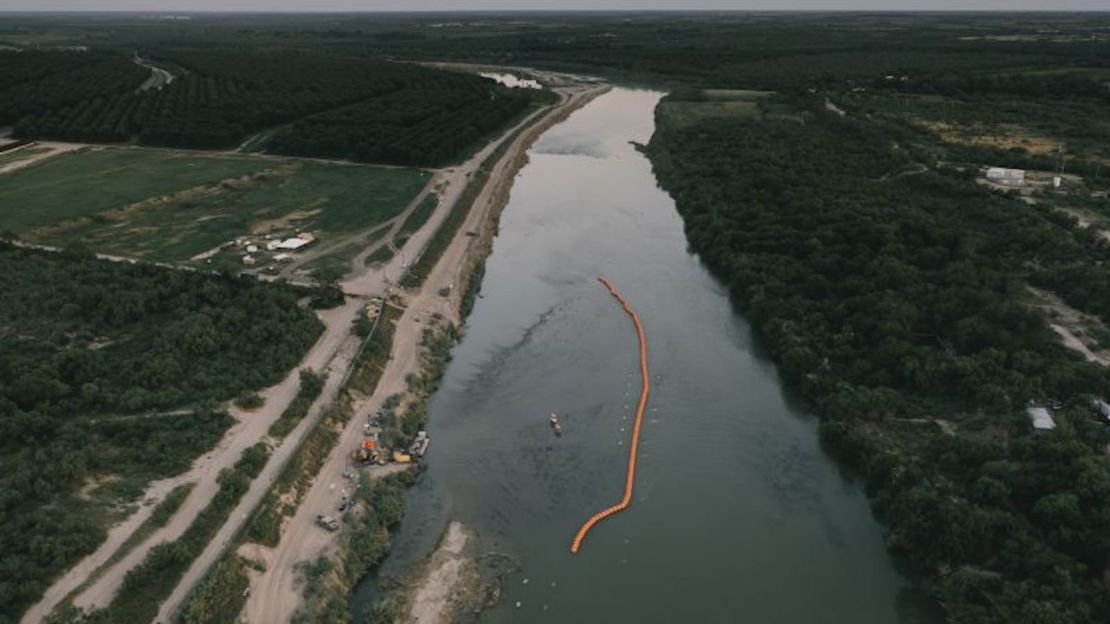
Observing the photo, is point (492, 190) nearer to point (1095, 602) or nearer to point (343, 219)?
point (343, 219)

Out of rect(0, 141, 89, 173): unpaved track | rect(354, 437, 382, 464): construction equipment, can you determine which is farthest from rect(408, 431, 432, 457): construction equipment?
rect(0, 141, 89, 173): unpaved track

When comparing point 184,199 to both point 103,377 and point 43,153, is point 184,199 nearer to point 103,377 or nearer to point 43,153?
point 43,153

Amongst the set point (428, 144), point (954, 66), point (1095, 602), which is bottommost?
point (1095, 602)

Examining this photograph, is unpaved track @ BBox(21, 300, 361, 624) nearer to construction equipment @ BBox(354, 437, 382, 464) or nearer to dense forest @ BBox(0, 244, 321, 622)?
dense forest @ BBox(0, 244, 321, 622)

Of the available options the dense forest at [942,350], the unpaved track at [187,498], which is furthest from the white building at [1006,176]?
the unpaved track at [187,498]

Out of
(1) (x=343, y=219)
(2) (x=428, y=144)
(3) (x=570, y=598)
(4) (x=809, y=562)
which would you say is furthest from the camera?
(2) (x=428, y=144)

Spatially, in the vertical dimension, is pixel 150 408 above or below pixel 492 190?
below

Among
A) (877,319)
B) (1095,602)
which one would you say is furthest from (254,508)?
(877,319)
